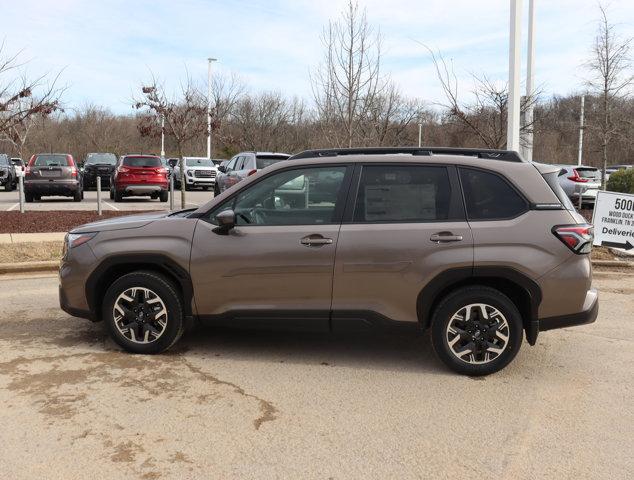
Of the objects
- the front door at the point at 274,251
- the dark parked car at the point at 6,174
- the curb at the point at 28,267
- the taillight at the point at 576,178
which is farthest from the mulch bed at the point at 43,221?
the taillight at the point at 576,178

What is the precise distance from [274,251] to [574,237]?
2245mm

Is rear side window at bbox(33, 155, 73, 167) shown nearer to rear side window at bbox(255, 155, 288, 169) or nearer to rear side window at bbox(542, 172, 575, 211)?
rear side window at bbox(255, 155, 288, 169)

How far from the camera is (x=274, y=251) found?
4.69m

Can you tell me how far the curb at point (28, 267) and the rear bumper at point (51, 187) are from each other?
10.7 m

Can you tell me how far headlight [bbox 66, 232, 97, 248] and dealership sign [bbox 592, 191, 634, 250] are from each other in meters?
8.45

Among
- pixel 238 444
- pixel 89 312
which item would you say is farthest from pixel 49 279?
pixel 238 444

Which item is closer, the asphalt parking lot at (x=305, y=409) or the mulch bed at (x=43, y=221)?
the asphalt parking lot at (x=305, y=409)

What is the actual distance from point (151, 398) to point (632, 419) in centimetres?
317

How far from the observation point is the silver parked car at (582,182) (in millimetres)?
18953

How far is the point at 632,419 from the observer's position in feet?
12.8

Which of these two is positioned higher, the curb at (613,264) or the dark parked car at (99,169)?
the dark parked car at (99,169)

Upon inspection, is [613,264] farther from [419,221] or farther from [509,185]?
[419,221]

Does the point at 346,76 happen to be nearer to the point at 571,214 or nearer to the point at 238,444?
the point at 571,214

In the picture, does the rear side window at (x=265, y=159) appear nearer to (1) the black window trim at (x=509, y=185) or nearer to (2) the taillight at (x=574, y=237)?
(1) the black window trim at (x=509, y=185)
